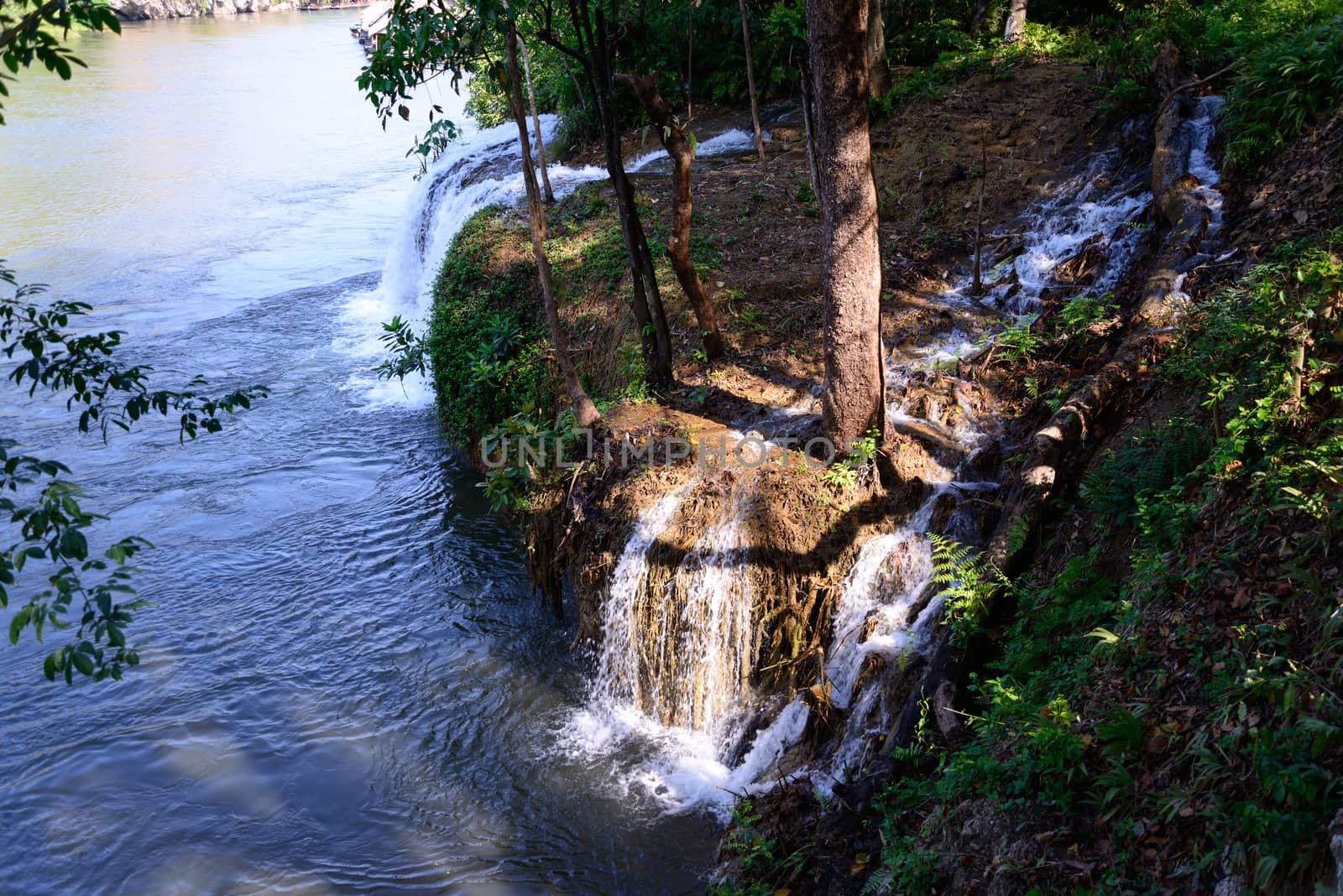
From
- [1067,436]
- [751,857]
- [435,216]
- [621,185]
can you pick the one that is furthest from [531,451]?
[435,216]

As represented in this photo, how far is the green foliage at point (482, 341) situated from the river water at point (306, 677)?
983 millimetres

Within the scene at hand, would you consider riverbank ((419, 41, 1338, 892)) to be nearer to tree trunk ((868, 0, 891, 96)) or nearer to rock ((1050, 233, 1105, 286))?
rock ((1050, 233, 1105, 286))

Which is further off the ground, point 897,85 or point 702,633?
point 897,85

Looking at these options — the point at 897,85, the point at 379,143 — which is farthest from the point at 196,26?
the point at 897,85

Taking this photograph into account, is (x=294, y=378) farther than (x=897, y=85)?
Yes

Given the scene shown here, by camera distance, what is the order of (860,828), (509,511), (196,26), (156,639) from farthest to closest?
(196,26) < (509,511) < (156,639) < (860,828)

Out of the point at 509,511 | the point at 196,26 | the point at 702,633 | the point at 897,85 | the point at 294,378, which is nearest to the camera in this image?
the point at 702,633

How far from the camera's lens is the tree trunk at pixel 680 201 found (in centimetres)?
801

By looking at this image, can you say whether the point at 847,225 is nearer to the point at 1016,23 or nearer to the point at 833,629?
the point at 833,629

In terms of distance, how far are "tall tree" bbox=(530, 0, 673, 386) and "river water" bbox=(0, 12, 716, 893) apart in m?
3.14

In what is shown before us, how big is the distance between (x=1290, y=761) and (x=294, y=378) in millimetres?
15557

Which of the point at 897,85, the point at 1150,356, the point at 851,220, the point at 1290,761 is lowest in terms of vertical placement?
the point at 1290,761

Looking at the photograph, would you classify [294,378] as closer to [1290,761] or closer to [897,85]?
[897,85]

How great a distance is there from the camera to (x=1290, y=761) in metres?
3.82
